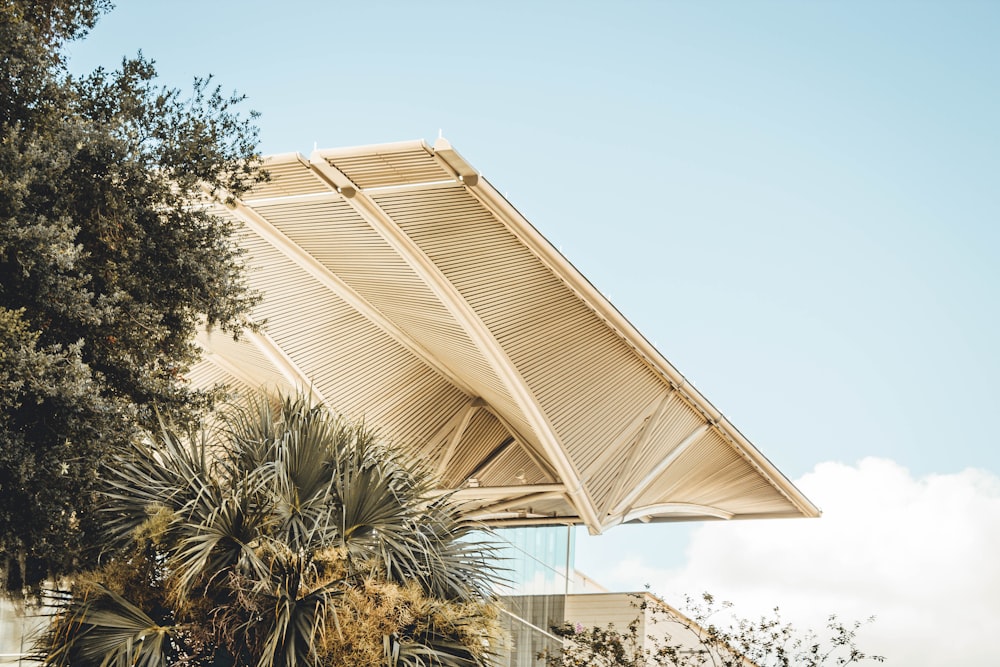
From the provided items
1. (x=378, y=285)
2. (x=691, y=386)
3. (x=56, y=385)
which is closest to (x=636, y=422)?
(x=691, y=386)

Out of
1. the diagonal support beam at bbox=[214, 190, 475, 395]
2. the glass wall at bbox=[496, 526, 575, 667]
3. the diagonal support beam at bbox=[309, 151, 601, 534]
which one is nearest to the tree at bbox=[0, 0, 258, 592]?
the diagonal support beam at bbox=[309, 151, 601, 534]

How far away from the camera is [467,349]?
23.7 m

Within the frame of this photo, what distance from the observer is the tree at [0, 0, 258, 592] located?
947 centimetres

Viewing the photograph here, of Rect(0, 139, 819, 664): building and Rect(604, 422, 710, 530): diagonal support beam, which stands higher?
Rect(0, 139, 819, 664): building

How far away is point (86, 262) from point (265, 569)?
Answer: 123 inches

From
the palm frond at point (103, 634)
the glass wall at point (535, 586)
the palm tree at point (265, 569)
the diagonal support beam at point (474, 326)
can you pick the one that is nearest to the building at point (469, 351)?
the diagonal support beam at point (474, 326)

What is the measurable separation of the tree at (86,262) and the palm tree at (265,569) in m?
0.50

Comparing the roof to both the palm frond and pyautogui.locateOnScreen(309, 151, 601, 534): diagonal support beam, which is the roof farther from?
the palm frond

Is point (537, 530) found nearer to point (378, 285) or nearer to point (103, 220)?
point (378, 285)

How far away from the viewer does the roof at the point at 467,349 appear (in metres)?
18.9

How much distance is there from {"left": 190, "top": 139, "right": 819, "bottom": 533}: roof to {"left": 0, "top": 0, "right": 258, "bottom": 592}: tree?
5.38 meters

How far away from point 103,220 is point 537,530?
20.6m

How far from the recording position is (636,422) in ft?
82.0

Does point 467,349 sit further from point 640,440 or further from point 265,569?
point 265,569
